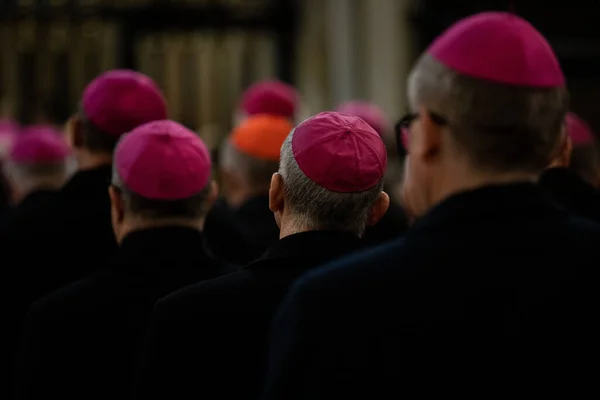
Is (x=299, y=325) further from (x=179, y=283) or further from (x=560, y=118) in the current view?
(x=179, y=283)

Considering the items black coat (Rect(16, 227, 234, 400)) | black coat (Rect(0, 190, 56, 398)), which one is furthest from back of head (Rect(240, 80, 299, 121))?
black coat (Rect(16, 227, 234, 400))

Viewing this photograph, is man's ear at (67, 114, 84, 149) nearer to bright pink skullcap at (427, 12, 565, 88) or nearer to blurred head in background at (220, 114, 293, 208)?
blurred head in background at (220, 114, 293, 208)

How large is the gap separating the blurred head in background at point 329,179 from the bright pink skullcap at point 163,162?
47 cm

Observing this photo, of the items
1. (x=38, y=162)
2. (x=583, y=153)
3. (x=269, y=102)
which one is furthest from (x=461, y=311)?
(x=269, y=102)

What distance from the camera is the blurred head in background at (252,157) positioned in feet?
13.5

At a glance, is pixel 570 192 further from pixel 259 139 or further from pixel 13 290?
pixel 13 290

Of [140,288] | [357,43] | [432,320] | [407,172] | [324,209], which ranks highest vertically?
[407,172]

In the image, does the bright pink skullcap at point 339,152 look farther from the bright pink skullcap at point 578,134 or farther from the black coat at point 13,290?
the bright pink skullcap at point 578,134

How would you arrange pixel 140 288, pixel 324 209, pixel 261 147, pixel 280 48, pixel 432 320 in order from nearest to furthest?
pixel 432 320, pixel 324 209, pixel 140 288, pixel 261 147, pixel 280 48

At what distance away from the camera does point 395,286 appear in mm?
1524

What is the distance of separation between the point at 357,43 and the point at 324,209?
22.9 ft

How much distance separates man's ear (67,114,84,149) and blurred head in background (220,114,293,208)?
2.34 ft

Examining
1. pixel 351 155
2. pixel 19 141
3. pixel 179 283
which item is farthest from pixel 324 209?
pixel 19 141

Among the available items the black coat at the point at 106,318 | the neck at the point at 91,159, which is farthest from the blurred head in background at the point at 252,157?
the black coat at the point at 106,318
